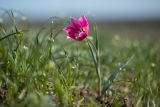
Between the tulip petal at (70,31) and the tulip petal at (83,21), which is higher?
the tulip petal at (83,21)

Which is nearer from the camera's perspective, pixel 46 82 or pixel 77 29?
pixel 46 82

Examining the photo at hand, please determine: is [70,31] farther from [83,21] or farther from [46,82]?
[46,82]

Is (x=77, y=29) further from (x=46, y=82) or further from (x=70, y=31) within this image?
(x=46, y=82)

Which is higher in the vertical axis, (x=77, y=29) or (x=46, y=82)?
(x=77, y=29)

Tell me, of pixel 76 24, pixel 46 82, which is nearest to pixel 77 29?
pixel 76 24

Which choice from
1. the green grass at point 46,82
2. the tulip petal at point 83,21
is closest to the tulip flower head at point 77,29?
the tulip petal at point 83,21

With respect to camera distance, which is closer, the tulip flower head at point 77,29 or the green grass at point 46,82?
the green grass at point 46,82

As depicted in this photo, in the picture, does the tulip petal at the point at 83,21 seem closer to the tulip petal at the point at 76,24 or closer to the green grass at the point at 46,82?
the tulip petal at the point at 76,24

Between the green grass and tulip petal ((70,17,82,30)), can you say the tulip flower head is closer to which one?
tulip petal ((70,17,82,30))

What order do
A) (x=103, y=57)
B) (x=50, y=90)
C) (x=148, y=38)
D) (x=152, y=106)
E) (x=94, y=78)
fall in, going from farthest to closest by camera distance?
(x=148, y=38)
(x=103, y=57)
(x=94, y=78)
(x=152, y=106)
(x=50, y=90)

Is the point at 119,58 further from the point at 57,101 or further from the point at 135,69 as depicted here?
the point at 57,101

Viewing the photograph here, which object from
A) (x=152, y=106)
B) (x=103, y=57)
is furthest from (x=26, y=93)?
(x=103, y=57)
